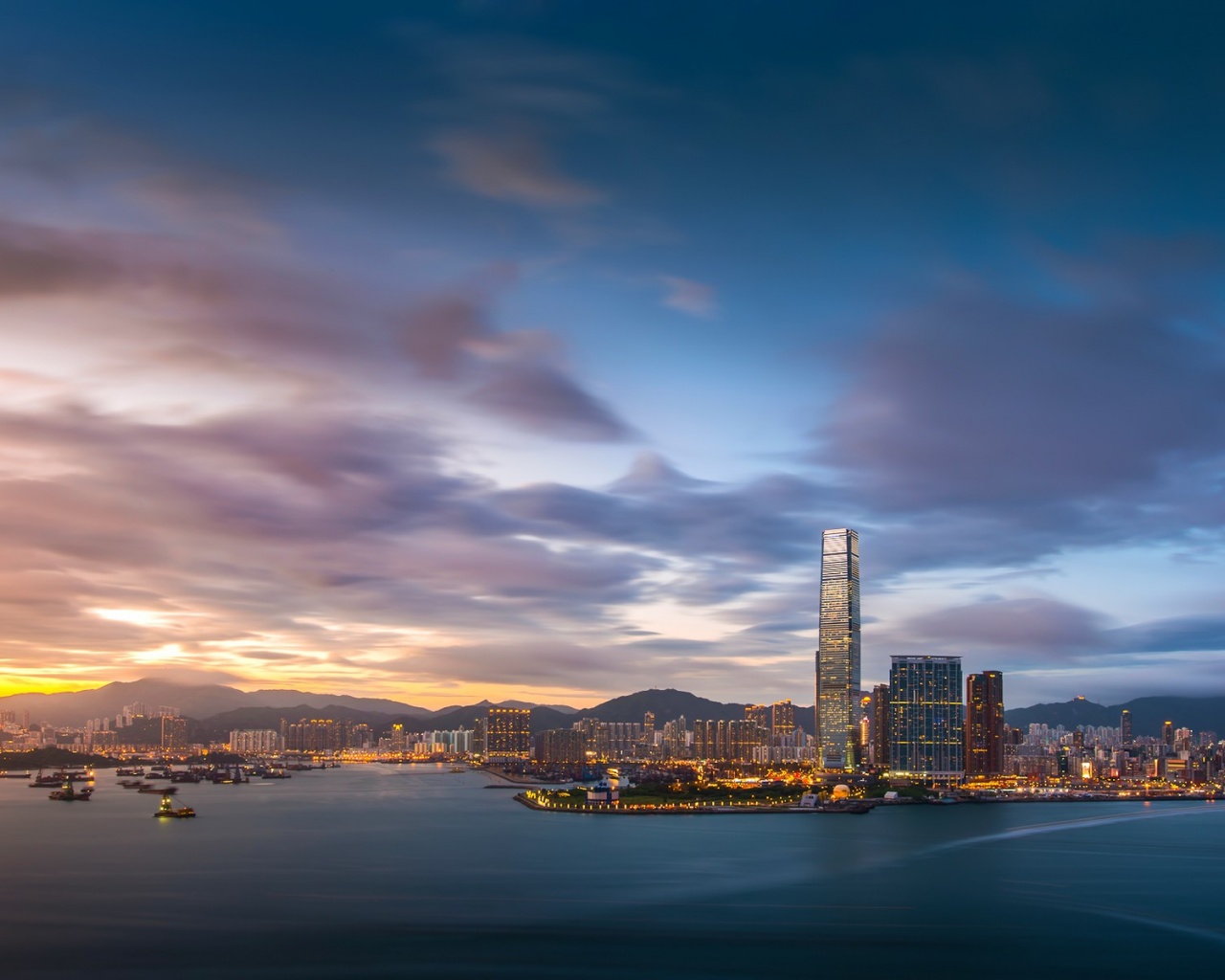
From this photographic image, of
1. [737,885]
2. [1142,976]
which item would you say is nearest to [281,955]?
[737,885]

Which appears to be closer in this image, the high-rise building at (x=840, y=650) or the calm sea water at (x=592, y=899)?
the calm sea water at (x=592, y=899)

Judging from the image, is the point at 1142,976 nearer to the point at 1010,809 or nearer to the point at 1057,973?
the point at 1057,973

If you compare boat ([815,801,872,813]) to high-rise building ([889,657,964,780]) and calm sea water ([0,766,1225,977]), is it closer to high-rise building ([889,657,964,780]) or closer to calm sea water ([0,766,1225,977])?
calm sea water ([0,766,1225,977])

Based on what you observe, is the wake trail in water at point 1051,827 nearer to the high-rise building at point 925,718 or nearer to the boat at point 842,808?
the boat at point 842,808

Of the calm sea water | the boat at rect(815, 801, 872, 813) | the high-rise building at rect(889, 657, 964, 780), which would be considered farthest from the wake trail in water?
the high-rise building at rect(889, 657, 964, 780)

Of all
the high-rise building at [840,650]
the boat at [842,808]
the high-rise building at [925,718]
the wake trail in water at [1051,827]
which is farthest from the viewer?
the high-rise building at [840,650]

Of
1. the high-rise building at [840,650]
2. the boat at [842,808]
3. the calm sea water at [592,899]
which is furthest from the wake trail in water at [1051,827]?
the high-rise building at [840,650]

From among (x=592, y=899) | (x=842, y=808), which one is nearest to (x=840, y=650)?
(x=842, y=808)

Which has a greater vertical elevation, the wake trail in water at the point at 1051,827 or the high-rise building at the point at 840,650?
the high-rise building at the point at 840,650
